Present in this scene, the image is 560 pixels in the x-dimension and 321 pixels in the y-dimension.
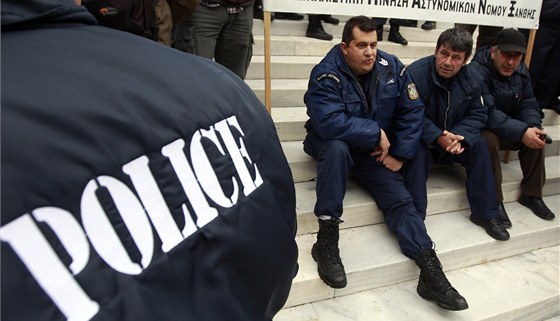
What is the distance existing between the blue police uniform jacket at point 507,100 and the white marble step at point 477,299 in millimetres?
874

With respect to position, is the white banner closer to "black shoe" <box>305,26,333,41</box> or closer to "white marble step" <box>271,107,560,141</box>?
"white marble step" <box>271,107,560,141</box>

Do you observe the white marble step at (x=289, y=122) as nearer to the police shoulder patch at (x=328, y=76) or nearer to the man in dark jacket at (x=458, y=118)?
the police shoulder patch at (x=328, y=76)

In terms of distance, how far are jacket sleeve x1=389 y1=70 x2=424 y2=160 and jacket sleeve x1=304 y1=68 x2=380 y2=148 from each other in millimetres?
209

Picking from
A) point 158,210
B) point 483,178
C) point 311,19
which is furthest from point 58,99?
point 311,19

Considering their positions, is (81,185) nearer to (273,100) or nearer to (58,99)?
(58,99)

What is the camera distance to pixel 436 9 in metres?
2.84

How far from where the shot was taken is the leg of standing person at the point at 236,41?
2621mm

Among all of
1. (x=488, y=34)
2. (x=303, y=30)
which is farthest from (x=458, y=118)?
(x=303, y=30)

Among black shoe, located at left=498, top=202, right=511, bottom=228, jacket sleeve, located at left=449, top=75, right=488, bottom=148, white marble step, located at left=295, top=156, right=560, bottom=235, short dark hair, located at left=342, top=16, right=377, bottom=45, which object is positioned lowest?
black shoe, located at left=498, top=202, right=511, bottom=228

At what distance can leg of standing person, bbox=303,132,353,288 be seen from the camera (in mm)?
2096

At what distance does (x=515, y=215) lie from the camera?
2.91m

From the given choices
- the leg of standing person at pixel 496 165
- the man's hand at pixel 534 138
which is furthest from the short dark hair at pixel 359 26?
the man's hand at pixel 534 138

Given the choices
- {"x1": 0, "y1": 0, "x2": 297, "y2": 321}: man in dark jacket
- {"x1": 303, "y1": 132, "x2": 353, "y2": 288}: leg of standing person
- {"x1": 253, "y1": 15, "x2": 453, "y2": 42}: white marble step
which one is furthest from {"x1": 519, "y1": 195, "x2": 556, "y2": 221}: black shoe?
{"x1": 0, "y1": 0, "x2": 297, "y2": 321}: man in dark jacket

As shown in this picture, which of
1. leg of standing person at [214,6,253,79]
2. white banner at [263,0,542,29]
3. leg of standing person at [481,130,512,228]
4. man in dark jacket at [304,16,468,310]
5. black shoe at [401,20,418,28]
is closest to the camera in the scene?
man in dark jacket at [304,16,468,310]
